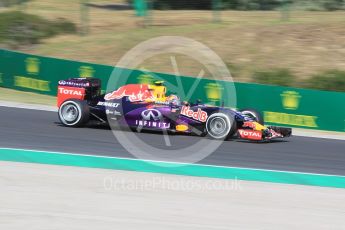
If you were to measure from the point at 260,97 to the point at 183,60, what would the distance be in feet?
19.8

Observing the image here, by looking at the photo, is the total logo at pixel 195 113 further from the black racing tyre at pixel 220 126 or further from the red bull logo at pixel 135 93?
the red bull logo at pixel 135 93

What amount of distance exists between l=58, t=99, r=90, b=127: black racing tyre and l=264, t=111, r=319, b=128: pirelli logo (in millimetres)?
4655

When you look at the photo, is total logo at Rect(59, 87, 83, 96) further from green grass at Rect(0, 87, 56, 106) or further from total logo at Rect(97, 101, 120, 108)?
green grass at Rect(0, 87, 56, 106)

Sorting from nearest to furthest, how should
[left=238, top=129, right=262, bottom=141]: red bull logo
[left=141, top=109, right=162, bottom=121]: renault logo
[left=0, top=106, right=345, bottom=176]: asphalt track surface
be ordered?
[left=0, top=106, right=345, bottom=176]: asphalt track surface → [left=238, top=129, right=262, bottom=141]: red bull logo → [left=141, top=109, right=162, bottom=121]: renault logo

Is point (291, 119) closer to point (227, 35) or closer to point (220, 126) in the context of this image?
point (220, 126)

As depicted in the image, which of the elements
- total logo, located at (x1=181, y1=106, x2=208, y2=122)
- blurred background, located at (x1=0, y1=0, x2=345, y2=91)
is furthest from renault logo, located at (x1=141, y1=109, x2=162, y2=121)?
blurred background, located at (x1=0, y1=0, x2=345, y2=91)

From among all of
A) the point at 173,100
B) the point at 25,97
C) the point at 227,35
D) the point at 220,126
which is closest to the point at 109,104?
the point at 173,100

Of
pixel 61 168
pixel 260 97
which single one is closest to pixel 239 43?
pixel 260 97

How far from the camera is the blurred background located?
20516 millimetres

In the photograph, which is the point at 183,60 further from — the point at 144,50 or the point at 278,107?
the point at 278,107

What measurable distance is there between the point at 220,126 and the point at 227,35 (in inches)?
430

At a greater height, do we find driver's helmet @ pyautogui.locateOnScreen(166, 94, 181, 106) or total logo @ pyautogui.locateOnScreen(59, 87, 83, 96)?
total logo @ pyautogui.locateOnScreen(59, 87, 83, 96)

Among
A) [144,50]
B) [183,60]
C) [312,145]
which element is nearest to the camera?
[312,145]

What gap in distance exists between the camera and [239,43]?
72.1 feet
